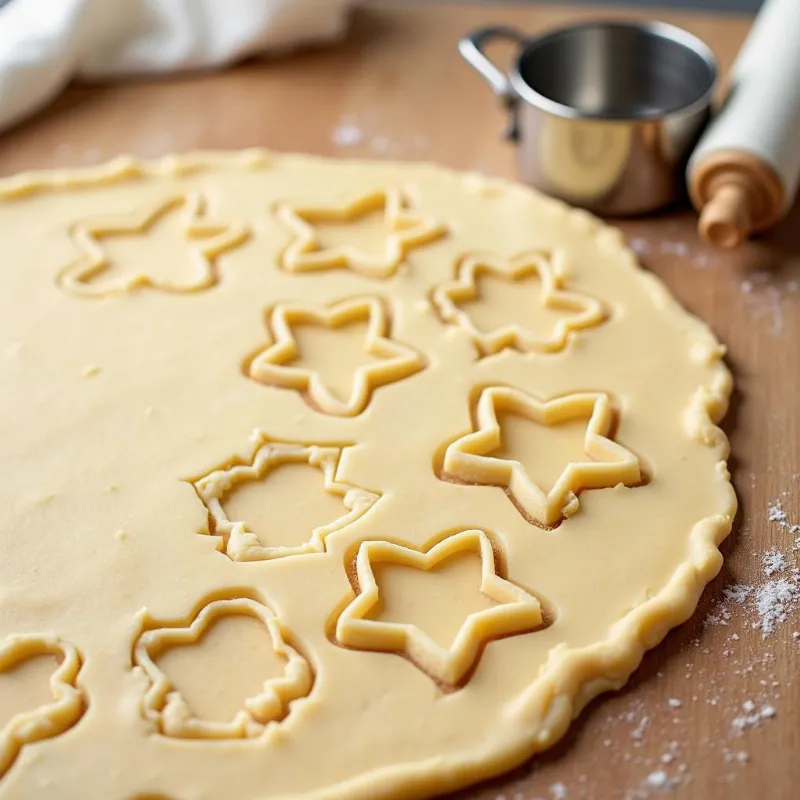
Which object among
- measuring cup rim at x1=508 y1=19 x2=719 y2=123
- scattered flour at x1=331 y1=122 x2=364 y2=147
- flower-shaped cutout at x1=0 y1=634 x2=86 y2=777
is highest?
measuring cup rim at x1=508 y1=19 x2=719 y2=123

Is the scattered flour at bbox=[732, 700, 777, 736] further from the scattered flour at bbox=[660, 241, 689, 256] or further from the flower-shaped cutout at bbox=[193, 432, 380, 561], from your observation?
the scattered flour at bbox=[660, 241, 689, 256]

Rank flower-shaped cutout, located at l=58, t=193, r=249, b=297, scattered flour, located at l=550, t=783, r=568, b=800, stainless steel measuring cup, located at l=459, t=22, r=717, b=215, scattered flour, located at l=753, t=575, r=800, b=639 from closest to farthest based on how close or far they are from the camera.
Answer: scattered flour, located at l=550, t=783, r=568, b=800 < scattered flour, located at l=753, t=575, r=800, b=639 < flower-shaped cutout, located at l=58, t=193, r=249, b=297 < stainless steel measuring cup, located at l=459, t=22, r=717, b=215

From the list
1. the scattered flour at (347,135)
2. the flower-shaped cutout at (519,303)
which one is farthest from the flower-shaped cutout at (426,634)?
the scattered flour at (347,135)

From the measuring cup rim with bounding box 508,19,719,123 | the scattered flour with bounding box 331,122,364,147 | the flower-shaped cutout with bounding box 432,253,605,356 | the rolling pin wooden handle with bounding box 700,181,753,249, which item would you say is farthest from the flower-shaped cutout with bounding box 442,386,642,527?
the scattered flour with bounding box 331,122,364,147

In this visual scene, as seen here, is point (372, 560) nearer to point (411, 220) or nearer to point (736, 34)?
point (411, 220)

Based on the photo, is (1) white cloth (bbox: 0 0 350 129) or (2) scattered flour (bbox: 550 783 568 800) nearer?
(2) scattered flour (bbox: 550 783 568 800)

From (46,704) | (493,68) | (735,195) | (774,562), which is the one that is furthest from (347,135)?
(46,704)

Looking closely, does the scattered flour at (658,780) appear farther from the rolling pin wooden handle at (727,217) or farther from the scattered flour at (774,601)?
the rolling pin wooden handle at (727,217)

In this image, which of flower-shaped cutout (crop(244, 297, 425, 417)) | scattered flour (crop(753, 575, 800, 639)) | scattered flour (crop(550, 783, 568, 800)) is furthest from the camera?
flower-shaped cutout (crop(244, 297, 425, 417))
